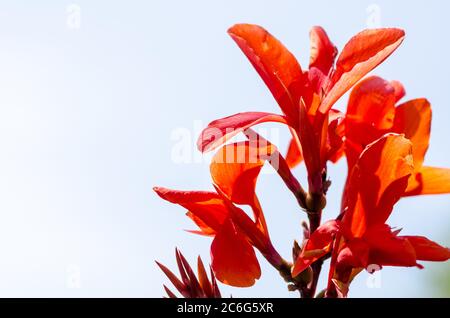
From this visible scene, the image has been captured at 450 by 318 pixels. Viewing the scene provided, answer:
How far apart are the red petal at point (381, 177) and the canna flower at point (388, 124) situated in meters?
0.18

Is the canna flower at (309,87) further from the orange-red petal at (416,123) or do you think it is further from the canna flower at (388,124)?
the orange-red petal at (416,123)

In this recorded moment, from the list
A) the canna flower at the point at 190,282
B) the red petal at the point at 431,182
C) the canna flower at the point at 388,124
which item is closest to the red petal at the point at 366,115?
the canna flower at the point at 388,124

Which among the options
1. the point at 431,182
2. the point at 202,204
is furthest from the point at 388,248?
the point at 202,204

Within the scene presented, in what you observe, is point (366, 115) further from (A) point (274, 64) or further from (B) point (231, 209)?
(B) point (231, 209)

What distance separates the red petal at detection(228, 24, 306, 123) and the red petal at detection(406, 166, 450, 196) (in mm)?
288

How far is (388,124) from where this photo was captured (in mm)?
1614

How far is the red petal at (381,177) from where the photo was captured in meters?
1.38

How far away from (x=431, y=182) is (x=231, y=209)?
438 mm

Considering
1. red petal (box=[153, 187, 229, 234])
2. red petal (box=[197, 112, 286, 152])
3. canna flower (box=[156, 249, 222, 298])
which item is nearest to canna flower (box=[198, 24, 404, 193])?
red petal (box=[197, 112, 286, 152])

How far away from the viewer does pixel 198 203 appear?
57.6 inches

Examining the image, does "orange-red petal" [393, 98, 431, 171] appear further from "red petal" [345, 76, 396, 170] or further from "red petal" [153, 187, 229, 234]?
"red petal" [153, 187, 229, 234]

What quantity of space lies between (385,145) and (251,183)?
288 millimetres

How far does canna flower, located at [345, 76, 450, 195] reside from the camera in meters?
1.58
